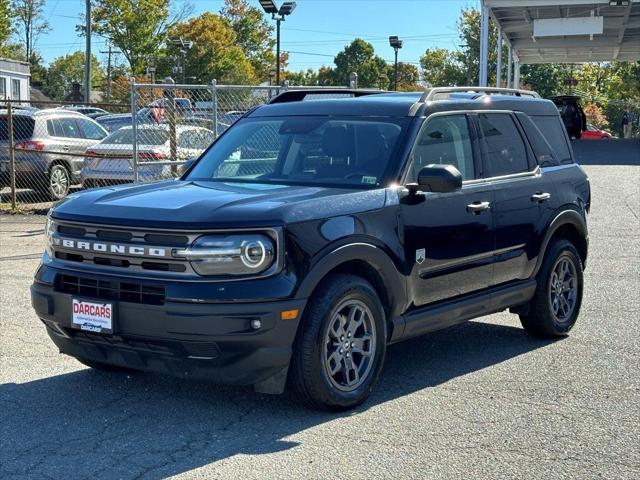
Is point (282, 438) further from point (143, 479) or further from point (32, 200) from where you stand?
point (32, 200)

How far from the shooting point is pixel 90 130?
1894 cm

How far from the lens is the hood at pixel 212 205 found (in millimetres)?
5125

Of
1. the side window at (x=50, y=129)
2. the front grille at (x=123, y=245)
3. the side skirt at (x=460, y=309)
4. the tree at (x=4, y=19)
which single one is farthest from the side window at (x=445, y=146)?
the tree at (x=4, y=19)

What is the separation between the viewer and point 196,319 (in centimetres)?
496

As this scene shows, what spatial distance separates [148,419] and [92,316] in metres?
0.67

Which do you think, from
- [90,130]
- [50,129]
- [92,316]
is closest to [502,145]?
[92,316]

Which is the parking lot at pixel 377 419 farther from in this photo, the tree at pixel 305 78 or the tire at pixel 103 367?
the tree at pixel 305 78

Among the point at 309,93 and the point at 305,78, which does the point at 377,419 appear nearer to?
the point at 309,93

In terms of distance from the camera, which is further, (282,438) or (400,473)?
(282,438)

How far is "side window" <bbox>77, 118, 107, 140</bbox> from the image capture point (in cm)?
1873

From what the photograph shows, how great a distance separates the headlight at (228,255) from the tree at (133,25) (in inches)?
2154

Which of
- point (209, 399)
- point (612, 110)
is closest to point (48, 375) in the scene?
point (209, 399)

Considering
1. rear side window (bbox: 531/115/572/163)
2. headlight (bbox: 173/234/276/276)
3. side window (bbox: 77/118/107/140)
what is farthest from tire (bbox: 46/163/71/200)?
headlight (bbox: 173/234/276/276)

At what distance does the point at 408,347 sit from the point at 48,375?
267cm
